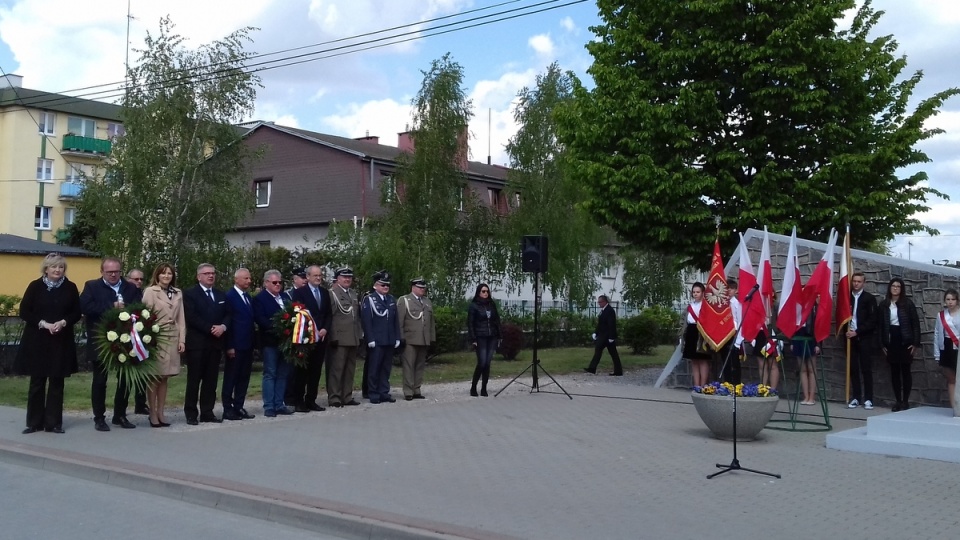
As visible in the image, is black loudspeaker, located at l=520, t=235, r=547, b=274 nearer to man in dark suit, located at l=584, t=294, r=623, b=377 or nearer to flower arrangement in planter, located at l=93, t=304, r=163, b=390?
man in dark suit, located at l=584, t=294, r=623, b=377

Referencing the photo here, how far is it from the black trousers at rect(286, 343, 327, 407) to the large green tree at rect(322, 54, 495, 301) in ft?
40.8

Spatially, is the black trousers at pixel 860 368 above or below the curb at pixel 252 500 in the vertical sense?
above

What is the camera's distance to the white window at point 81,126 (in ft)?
196

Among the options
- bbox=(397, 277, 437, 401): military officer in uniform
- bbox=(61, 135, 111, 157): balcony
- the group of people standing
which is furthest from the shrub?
bbox=(61, 135, 111, 157): balcony

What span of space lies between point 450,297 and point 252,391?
1344cm

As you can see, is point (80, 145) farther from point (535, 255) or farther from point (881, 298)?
point (881, 298)

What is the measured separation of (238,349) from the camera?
12633mm

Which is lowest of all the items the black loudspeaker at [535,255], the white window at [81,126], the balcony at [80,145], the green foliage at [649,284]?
the black loudspeaker at [535,255]

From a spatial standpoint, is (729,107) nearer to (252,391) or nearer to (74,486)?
(252,391)

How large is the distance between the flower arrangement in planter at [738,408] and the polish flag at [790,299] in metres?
1.13

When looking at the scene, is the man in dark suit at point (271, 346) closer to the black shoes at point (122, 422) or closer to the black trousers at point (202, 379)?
the black trousers at point (202, 379)

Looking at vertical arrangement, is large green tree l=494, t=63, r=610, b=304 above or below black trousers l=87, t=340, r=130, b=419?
above

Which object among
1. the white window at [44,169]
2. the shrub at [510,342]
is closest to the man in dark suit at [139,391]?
the shrub at [510,342]

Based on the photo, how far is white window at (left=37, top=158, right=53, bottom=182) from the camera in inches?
2277
